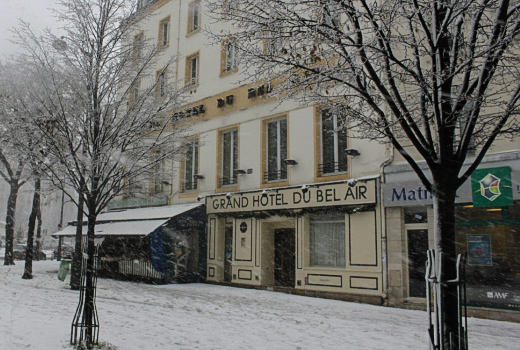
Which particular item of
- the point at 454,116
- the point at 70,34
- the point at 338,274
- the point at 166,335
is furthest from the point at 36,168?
the point at 338,274

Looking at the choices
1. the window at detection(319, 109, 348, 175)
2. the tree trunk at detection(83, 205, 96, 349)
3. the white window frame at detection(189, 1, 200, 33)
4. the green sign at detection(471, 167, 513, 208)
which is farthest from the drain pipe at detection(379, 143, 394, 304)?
the white window frame at detection(189, 1, 200, 33)

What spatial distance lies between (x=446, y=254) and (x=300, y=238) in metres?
10.1

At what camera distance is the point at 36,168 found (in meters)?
7.25

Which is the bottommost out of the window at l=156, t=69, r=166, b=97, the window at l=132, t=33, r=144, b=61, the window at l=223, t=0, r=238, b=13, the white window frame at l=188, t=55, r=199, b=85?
the window at l=223, t=0, r=238, b=13

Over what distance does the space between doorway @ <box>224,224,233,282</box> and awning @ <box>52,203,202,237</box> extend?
1466mm

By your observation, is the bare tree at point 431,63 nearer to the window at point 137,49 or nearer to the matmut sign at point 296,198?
the window at point 137,49

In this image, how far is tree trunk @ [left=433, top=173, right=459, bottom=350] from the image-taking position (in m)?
3.62

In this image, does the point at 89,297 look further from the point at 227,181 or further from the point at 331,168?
the point at 227,181

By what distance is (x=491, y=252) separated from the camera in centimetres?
1026

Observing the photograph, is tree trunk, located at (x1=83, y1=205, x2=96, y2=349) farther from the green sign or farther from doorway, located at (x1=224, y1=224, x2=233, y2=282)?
doorway, located at (x1=224, y1=224, x2=233, y2=282)

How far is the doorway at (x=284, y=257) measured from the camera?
1470 cm

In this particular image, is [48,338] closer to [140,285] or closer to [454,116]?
[454,116]

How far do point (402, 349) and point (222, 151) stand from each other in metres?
11.3

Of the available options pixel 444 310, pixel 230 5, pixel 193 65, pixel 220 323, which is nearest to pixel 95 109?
pixel 230 5
